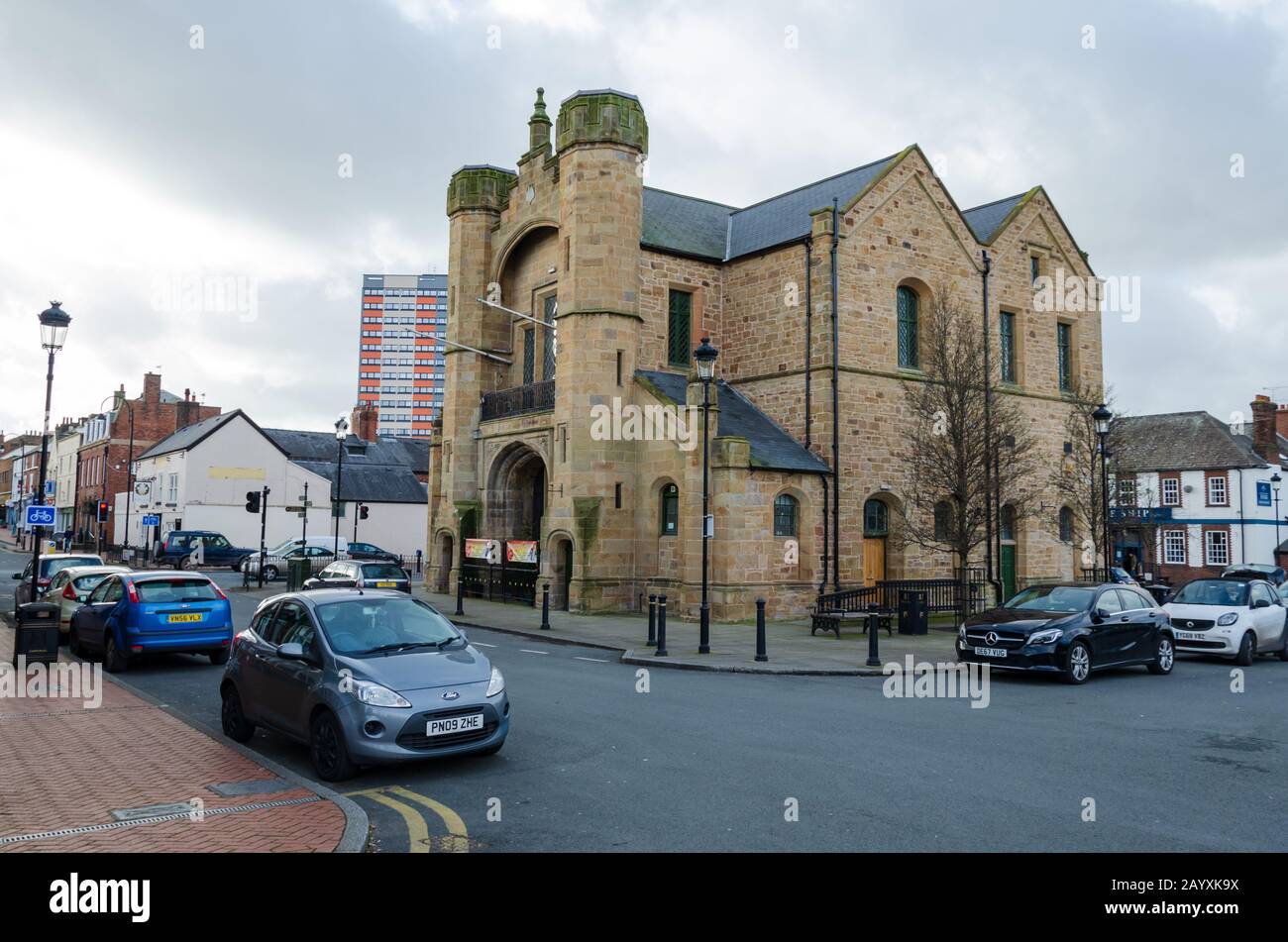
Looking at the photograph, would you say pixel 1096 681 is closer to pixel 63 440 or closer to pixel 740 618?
pixel 740 618

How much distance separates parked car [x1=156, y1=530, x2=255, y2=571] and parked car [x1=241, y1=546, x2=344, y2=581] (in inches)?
191

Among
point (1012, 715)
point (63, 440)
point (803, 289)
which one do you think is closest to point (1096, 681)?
point (1012, 715)

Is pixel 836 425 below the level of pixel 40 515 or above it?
above

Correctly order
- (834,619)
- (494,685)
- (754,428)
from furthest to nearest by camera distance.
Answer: (754,428)
(834,619)
(494,685)

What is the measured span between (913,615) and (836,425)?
6.57 m

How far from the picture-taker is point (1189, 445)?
5094cm

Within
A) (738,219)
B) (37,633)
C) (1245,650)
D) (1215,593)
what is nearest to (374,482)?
(738,219)

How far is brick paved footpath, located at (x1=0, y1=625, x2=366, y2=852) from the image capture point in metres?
6.00

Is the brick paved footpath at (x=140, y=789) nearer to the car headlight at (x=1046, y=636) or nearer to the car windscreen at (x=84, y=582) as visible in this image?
the car windscreen at (x=84, y=582)

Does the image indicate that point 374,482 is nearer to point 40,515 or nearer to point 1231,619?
point 40,515

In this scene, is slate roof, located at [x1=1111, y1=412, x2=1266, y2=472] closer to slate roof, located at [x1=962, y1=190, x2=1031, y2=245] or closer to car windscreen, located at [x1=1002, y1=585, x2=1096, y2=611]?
slate roof, located at [x1=962, y1=190, x2=1031, y2=245]

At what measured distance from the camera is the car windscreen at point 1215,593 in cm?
1766

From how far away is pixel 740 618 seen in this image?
23.3m

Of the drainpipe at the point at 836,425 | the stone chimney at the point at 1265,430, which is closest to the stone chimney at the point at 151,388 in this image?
the drainpipe at the point at 836,425
